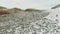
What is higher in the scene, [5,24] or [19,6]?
[19,6]

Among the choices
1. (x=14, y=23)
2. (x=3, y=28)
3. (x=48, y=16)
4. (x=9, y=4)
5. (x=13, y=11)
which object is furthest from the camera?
(x=9, y=4)

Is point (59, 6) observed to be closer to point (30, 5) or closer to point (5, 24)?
point (30, 5)

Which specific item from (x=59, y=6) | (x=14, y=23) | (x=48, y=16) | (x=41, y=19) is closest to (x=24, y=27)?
(x=14, y=23)

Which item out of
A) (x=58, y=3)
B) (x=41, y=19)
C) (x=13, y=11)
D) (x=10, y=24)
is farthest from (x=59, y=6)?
(x=10, y=24)

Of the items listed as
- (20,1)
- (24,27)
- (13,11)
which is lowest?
(24,27)

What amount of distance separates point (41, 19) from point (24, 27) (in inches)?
10.0

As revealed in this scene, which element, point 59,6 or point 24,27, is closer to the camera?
point 24,27

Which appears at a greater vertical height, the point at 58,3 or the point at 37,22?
the point at 58,3

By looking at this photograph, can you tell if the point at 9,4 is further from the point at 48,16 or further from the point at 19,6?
the point at 48,16

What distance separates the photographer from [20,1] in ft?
5.88

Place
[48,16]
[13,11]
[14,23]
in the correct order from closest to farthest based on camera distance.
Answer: [14,23] → [48,16] → [13,11]

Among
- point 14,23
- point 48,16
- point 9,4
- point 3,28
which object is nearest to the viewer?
point 3,28

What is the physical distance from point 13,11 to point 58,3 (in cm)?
64

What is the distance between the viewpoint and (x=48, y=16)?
1.53 m
